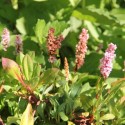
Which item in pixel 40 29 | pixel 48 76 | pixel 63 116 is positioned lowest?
Result: pixel 63 116

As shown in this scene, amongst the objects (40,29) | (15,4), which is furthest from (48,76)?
(15,4)

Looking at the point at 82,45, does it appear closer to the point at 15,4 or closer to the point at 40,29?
the point at 40,29

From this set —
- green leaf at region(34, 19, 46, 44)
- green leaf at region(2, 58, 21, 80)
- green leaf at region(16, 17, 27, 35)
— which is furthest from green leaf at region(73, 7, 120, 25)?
green leaf at region(2, 58, 21, 80)

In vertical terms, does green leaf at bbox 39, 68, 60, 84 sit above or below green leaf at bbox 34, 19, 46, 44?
below

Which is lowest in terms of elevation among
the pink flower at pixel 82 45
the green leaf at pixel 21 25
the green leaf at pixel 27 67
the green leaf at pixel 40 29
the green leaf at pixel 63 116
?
the green leaf at pixel 63 116

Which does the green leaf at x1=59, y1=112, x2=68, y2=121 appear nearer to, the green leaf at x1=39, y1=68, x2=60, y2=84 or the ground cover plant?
the ground cover plant

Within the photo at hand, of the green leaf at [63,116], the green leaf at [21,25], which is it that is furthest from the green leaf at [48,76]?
the green leaf at [21,25]

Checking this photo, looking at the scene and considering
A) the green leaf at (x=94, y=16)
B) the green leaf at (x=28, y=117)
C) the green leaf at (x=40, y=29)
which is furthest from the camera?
the green leaf at (x=94, y=16)

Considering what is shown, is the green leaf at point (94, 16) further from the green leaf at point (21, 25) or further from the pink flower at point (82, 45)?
Result: the pink flower at point (82, 45)
